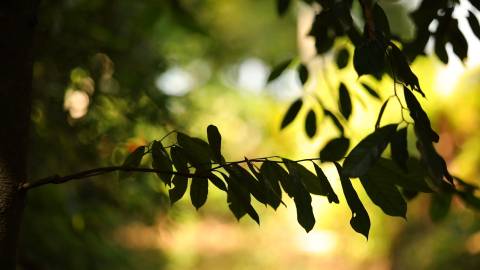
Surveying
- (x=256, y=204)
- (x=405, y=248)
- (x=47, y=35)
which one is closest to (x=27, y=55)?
(x=47, y=35)

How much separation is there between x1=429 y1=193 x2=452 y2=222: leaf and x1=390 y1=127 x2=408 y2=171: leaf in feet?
1.80

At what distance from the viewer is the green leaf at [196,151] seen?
73cm

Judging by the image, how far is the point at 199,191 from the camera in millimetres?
757

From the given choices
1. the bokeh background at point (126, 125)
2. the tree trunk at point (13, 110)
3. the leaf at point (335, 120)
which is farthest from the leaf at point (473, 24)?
the tree trunk at point (13, 110)

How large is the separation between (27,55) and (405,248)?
394 centimetres

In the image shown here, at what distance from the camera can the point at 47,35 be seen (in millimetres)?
1580

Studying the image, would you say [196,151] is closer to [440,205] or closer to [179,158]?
[179,158]

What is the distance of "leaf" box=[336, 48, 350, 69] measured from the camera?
1.16m

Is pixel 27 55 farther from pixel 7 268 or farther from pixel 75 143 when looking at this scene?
pixel 75 143

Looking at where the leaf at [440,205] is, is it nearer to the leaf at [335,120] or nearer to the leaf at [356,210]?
the leaf at [335,120]

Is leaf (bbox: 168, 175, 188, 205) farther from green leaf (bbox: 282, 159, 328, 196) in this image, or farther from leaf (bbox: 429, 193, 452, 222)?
leaf (bbox: 429, 193, 452, 222)

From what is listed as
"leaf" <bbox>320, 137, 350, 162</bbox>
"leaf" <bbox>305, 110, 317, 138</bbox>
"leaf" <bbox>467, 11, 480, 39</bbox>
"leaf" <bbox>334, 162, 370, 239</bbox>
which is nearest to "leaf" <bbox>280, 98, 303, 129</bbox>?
"leaf" <bbox>305, 110, 317, 138</bbox>

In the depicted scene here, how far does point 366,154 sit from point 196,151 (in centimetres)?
24

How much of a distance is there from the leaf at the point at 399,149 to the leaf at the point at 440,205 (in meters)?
0.55
